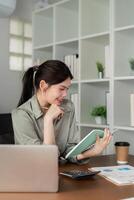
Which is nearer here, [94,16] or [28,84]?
[28,84]

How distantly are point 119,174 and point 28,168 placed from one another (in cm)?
45

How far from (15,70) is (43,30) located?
0.56 m

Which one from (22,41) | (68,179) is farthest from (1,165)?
(22,41)

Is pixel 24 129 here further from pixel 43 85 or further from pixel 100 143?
pixel 100 143

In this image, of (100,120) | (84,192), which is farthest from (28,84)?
(100,120)

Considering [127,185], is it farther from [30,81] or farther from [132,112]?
[132,112]

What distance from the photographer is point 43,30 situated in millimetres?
3590

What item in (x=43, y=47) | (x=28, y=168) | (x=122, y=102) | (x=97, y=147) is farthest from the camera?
(x=43, y=47)

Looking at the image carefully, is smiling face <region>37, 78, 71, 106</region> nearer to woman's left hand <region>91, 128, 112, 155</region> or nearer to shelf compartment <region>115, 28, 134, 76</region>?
woman's left hand <region>91, 128, 112, 155</region>

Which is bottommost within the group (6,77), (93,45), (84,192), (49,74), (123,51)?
(84,192)

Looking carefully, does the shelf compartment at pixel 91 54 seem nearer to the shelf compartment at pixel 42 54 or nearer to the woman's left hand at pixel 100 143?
the shelf compartment at pixel 42 54

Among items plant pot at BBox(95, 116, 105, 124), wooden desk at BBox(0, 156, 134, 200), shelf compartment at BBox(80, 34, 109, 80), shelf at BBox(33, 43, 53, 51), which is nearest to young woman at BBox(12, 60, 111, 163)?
wooden desk at BBox(0, 156, 134, 200)

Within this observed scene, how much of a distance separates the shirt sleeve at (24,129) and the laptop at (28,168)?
1.70ft

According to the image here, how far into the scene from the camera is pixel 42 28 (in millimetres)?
3580
